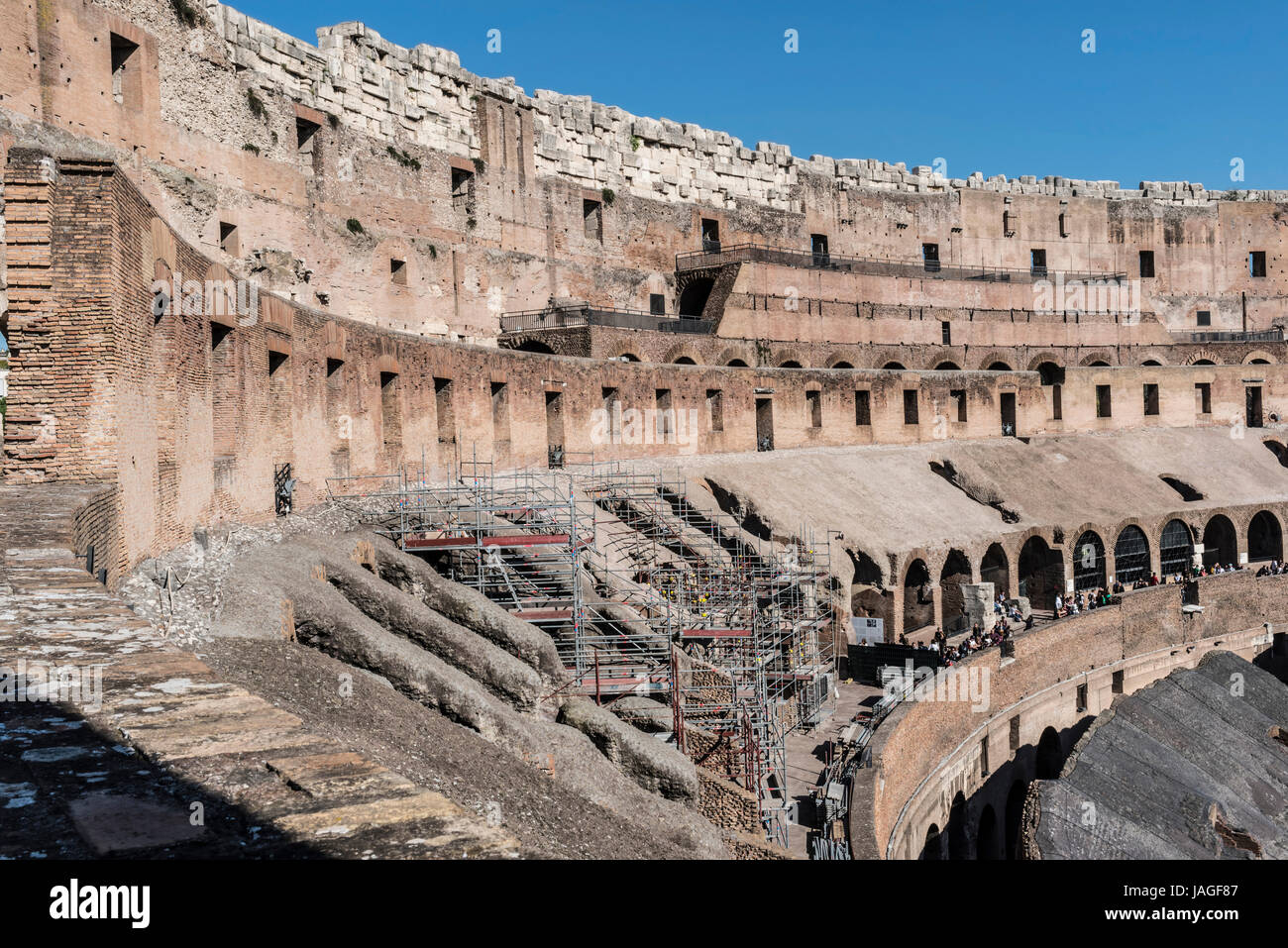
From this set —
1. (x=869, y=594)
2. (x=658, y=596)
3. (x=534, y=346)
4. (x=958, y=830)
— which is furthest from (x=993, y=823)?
(x=534, y=346)

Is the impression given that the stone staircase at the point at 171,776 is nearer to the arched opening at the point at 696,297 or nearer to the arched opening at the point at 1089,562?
the arched opening at the point at 1089,562

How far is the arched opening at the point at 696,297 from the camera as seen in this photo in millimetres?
35594

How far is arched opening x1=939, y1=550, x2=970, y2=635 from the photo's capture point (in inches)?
934

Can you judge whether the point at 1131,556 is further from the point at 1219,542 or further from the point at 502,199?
the point at 502,199

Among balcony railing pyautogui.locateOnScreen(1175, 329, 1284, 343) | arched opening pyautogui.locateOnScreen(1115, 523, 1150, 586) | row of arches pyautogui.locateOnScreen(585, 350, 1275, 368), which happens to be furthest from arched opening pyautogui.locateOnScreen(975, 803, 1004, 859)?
balcony railing pyautogui.locateOnScreen(1175, 329, 1284, 343)

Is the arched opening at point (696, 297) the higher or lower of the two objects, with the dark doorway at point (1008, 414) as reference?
higher

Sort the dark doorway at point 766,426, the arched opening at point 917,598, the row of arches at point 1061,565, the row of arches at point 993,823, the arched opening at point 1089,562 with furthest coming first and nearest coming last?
the dark doorway at point 766,426, the arched opening at point 1089,562, the arched opening at point 917,598, the row of arches at point 1061,565, the row of arches at point 993,823

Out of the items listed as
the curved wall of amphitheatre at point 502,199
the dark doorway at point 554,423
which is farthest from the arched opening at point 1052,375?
the dark doorway at point 554,423

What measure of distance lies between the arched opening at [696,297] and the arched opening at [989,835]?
20524 mm

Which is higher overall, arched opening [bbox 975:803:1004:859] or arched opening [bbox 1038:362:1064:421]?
arched opening [bbox 1038:362:1064:421]

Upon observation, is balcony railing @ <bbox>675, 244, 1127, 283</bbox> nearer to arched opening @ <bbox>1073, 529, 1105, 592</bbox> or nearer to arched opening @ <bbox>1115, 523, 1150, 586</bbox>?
arched opening @ <bbox>1073, 529, 1105, 592</bbox>

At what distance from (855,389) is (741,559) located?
1368 cm

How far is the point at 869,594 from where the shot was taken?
21938 mm

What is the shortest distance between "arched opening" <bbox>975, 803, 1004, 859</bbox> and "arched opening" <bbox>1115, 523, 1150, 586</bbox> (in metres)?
11.6
